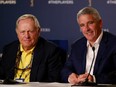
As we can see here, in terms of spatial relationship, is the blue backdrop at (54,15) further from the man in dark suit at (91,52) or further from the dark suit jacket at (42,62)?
the man in dark suit at (91,52)

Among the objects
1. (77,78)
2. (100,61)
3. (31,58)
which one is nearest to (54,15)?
(31,58)

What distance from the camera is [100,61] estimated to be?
3.25m

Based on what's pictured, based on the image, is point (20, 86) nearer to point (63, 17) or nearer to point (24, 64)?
point (24, 64)

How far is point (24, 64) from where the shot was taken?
Result: 3479 mm

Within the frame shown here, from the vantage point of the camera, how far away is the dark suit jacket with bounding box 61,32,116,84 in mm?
3151

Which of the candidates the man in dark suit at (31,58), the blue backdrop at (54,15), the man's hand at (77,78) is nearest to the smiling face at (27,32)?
the man in dark suit at (31,58)

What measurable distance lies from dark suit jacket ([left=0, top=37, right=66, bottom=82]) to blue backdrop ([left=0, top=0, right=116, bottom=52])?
1144 mm

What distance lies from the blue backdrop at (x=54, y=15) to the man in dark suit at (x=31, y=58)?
1.17 metres

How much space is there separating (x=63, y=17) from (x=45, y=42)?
49.7 inches

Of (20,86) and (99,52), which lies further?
(99,52)

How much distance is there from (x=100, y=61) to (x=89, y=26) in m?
0.39

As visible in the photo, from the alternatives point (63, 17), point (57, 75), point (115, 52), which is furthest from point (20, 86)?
point (63, 17)

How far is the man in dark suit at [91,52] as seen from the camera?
3.23 metres

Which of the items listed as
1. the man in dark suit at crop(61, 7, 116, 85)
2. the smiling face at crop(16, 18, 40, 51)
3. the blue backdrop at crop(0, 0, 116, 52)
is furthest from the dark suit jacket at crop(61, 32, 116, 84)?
the blue backdrop at crop(0, 0, 116, 52)
